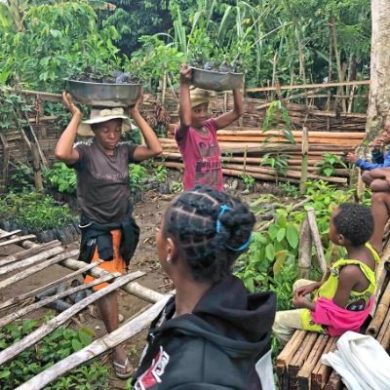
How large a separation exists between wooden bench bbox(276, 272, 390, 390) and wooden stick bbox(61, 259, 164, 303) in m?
0.70

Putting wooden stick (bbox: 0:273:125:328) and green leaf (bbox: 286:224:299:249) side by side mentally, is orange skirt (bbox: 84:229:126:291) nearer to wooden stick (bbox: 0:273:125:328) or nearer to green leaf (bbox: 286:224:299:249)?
wooden stick (bbox: 0:273:125:328)

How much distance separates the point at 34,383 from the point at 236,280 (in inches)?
41.1

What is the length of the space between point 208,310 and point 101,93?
7.14ft

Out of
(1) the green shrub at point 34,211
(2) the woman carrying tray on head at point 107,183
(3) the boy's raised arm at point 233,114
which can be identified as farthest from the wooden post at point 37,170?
(3) the boy's raised arm at point 233,114

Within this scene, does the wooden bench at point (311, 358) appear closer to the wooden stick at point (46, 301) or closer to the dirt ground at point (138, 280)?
the wooden stick at point (46, 301)

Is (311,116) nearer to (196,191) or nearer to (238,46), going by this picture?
(238,46)

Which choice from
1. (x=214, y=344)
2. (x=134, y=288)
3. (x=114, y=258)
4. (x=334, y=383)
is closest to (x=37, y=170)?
(x=114, y=258)

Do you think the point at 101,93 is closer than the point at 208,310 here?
No

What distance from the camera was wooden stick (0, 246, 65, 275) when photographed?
→ 304cm

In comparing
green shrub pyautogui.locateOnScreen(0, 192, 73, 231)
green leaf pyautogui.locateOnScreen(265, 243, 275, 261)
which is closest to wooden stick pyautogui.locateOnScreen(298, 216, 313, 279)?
green leaf pyautogui.locateOnScreen(265, 243, 275, 261)

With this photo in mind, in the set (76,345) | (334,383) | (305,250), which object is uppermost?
(305,250)

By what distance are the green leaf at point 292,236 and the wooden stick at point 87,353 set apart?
1876mm

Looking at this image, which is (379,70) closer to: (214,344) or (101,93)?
(101,93)

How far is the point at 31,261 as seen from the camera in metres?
3.15
